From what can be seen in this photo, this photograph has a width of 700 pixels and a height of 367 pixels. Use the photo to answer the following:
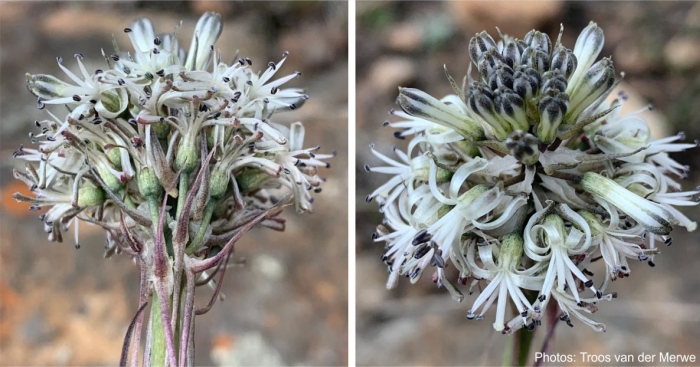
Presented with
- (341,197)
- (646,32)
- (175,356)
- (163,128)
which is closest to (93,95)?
(163,128)

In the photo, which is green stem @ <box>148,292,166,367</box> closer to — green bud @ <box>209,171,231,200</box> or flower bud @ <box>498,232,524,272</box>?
green bud @ <box>209,171,231,200</box>

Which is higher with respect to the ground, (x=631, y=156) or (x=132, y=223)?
(x=631, y=156)

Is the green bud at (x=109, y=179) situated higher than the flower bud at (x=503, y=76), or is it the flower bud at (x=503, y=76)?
the flower bud at (x=503, y=76)

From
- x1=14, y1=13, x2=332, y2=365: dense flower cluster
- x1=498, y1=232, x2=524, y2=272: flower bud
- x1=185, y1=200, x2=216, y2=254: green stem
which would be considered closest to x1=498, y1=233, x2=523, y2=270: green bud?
x1=498, y1=232, x2=524, y2=272: flower bud

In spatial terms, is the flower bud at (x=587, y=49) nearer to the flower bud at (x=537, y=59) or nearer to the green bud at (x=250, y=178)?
the flower bud at (x=537, y=59)

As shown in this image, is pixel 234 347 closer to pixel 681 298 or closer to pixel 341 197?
pixel 341 197

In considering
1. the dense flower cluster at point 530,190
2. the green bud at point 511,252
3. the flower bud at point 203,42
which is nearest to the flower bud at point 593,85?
the dense flower cluster at point 530,190

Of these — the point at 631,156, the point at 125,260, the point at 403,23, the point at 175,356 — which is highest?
the point at 403,23
